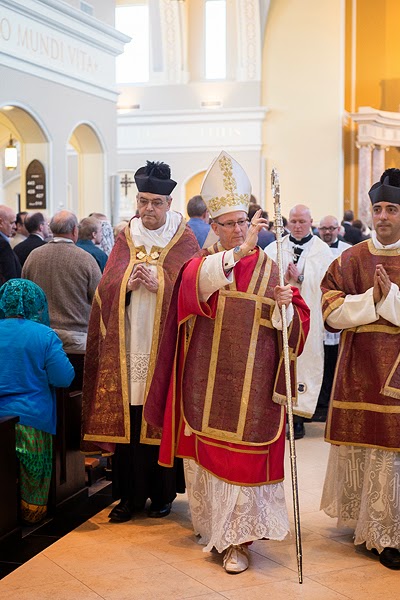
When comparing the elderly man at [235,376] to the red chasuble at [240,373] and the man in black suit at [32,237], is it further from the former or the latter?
the man in black suit at [32,237]

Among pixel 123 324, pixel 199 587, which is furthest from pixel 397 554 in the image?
pixel 123 324

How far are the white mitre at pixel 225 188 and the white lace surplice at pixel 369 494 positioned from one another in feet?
4.66

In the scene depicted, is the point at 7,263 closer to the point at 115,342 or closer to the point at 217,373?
the point at 115,342

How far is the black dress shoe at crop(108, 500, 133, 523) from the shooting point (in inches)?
226

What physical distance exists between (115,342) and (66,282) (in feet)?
4.12

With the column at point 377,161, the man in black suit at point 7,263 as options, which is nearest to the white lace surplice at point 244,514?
the man in black suit at point 7,263

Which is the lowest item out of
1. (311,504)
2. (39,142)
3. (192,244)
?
(311,504)

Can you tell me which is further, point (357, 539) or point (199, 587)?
point (357, 539)

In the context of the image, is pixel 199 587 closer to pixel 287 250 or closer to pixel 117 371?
pixel 117 371

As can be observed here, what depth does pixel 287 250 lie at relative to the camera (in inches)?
314

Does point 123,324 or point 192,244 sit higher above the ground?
point 192,244

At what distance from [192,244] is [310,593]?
2.28m

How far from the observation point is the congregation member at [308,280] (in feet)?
26.0

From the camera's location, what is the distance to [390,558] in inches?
193
